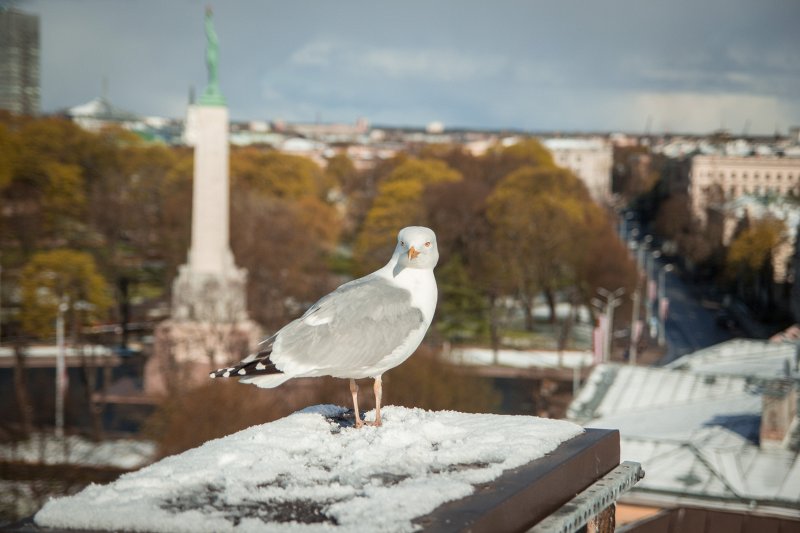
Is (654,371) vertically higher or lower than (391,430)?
lower

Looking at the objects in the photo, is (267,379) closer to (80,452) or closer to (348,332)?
(348,332)

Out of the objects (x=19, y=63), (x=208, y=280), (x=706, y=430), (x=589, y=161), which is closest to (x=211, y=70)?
(x=208, y=280)

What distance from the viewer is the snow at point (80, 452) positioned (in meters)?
26.4

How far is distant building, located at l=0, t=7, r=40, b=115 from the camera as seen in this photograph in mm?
74000

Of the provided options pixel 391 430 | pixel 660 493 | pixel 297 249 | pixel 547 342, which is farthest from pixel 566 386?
pixel 391 430

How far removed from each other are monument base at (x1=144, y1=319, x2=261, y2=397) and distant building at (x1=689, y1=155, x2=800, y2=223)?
276 feet

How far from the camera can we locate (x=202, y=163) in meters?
39.6

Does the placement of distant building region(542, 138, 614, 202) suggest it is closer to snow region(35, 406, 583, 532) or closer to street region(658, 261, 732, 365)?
street region(658, 261, 732, 365)

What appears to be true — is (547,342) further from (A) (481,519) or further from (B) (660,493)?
(A) (481,519)

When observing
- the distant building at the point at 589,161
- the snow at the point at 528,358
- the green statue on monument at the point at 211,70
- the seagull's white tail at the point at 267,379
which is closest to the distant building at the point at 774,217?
the snow at the point at 528,358

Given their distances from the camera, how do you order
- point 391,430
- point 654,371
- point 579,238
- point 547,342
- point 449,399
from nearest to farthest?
point 391,430
point 654,371
point 449,399
point 547,342
point 579,238

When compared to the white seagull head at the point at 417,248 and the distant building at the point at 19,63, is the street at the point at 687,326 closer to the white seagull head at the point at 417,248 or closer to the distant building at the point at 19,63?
the distant building at the point at 19,63

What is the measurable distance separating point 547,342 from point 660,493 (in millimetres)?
37564

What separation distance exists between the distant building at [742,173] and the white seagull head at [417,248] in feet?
373
